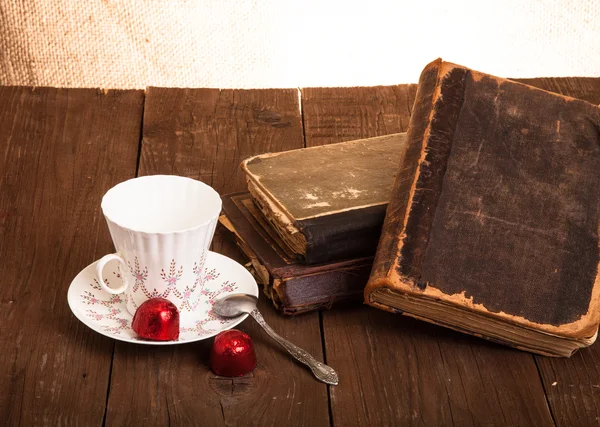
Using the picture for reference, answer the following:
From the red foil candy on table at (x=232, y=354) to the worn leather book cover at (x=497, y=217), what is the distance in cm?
15

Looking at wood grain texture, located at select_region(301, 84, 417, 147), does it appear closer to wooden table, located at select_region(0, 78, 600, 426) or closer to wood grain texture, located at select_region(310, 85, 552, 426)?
wooden table, located at select_region(0, 78, 600, 426)

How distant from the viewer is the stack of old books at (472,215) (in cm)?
87

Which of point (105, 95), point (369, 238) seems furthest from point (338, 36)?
point (369, 238)

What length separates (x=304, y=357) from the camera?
87cm

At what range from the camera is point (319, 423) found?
2.58 feet

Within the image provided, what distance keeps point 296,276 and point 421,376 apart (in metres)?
0.18

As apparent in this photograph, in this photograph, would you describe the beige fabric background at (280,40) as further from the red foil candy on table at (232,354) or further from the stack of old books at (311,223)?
the red foil candy on table at (232,354)

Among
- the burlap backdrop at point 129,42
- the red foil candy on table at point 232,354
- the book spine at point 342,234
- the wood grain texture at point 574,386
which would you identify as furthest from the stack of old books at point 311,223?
the burlap backdrop at point 129,42

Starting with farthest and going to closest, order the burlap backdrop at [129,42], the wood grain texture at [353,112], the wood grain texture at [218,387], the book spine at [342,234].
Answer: the burlap backdrop at [129,42] → the wood grain texture at [353,112] → the book spine at [342,234] → the wood grain texture at [218,387]

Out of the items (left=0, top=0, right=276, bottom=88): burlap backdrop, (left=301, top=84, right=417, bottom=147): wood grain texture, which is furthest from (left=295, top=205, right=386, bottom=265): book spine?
(left=0, top=0, right=276, bottom=88): burlap backdrop

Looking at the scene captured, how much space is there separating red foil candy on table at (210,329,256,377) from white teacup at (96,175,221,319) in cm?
9

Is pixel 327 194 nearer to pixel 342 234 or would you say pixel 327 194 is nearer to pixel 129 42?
pixel 342 234

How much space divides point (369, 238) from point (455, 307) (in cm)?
14

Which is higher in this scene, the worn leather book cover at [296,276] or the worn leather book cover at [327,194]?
the worn leather book cover at [327,194]
